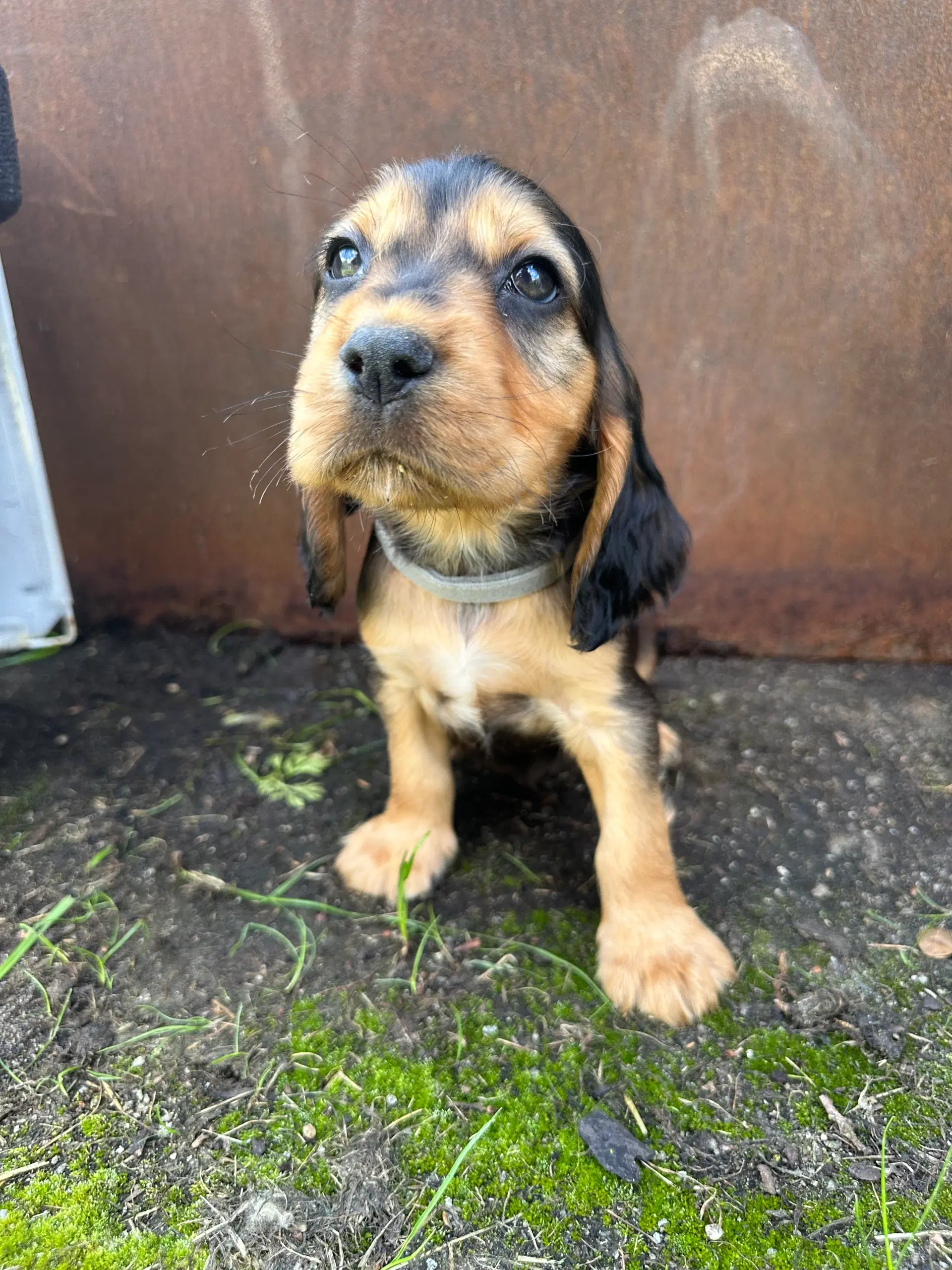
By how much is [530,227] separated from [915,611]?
243 centimetres

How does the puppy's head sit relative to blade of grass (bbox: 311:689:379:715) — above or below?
above

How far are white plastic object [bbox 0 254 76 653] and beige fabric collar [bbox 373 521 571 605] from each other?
172 centimetres

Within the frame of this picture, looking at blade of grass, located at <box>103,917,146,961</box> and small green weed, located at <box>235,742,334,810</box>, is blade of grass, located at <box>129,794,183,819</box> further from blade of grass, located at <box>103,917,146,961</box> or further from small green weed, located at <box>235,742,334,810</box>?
blade of grass, located at <box>103,917,146,961</box>

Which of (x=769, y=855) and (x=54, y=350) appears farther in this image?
(x=54, y=350)

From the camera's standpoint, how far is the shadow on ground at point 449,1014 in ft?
5.60

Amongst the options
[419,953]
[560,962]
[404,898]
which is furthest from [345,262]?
[560,962]

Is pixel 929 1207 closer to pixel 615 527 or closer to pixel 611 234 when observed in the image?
pixel 615 527

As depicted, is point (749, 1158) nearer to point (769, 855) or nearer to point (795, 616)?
point (769, 855)

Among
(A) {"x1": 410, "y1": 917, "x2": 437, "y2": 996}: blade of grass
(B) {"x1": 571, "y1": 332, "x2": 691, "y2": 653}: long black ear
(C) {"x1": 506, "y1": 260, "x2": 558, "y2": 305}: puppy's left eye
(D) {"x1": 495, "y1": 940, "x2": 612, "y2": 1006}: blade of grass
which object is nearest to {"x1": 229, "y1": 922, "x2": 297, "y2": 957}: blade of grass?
(A) {"x1": 410, "y1": 917, "x2": 437, "y2": 996}: blade of grass

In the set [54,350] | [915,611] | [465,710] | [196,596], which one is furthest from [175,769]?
[915,611]

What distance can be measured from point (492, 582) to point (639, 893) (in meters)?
0.92

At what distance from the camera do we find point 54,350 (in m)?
3.40

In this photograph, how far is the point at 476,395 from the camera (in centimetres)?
167

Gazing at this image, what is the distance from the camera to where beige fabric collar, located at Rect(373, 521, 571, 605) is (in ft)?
7.36
